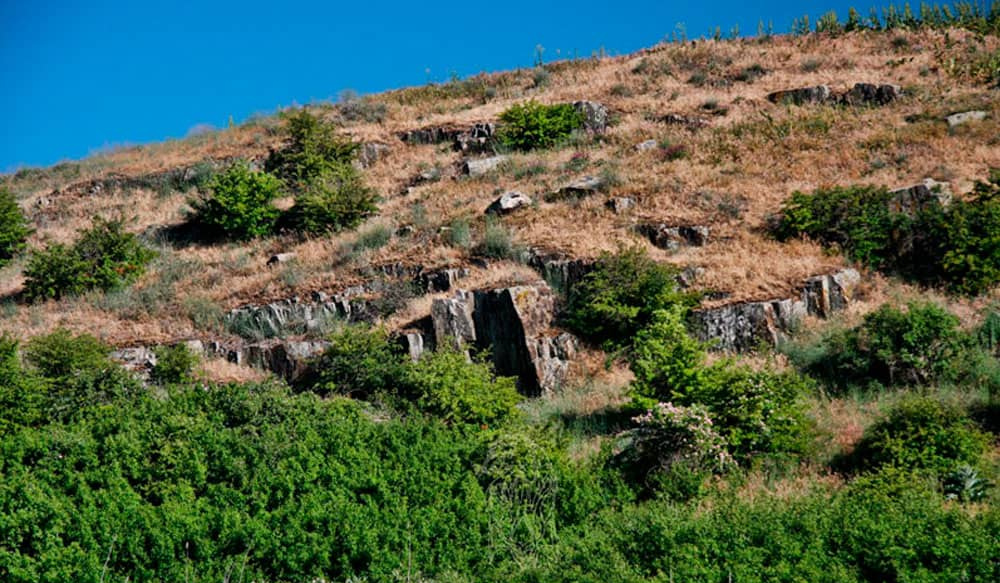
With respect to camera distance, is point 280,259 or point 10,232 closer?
point 280,259

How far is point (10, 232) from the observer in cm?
2920

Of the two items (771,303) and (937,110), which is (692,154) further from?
(771,303)

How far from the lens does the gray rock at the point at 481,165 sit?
30078mm

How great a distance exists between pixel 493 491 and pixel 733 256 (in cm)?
1072

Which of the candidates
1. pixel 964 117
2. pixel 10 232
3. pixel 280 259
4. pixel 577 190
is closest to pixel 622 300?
pixel 577 190

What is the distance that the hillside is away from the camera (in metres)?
10.2

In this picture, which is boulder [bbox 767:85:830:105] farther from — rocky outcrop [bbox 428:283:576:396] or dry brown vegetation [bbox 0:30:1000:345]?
rocky outcrop [bbox 428:283:576:396]

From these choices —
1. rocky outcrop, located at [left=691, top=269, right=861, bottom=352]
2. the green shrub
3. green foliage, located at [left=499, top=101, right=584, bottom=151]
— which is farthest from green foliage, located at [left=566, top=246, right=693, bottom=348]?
the green shrub

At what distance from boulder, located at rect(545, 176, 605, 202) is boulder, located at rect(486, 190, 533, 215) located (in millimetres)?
822

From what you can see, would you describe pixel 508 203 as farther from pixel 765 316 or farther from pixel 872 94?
pixel 872 94

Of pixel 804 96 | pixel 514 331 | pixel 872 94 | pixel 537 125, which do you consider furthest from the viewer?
pixel 537 125

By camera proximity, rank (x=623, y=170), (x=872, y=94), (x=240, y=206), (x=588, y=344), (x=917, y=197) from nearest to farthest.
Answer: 1. (x=588, y=344)
2. (x=917, y=197)
3. (x=623, y=170)
4. (x=240, y=206)
5. (x=872, y=94)

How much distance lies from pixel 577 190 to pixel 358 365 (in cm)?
1147

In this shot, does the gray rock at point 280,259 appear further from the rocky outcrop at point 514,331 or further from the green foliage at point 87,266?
the rocky outcrop at point 514,331
